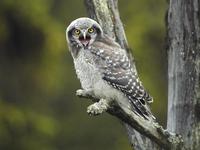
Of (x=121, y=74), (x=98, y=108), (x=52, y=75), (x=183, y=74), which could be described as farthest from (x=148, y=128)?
(x=52, y=75)

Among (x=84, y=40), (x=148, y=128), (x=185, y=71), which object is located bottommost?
(x=148, y=128)

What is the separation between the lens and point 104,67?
651cm

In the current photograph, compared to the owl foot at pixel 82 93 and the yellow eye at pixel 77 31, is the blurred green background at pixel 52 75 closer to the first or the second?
the yellow eye at pixel 77 31

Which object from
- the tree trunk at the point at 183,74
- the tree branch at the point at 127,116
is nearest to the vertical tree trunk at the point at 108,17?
the tree branch at the point at 127,116

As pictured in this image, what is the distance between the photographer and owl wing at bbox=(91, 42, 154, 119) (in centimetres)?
637

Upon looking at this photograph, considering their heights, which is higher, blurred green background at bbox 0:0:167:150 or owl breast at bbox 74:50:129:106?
owl breast at bbox 74:50:129:106

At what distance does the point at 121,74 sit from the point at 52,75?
7.31 metres

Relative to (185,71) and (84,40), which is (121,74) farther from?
(185,71)

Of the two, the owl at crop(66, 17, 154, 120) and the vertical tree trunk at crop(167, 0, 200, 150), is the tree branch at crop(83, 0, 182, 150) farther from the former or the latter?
the vertical tree trunk at crop(167, 0, 200, 150)

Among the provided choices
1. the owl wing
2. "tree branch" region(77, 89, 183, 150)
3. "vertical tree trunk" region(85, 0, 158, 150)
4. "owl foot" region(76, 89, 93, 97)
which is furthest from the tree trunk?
"owl foot" region(76, 89, 93, 97)

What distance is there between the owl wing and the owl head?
0.20 feet

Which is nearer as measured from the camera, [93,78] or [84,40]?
[93,78]

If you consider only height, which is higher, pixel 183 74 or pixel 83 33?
pixel 83 33

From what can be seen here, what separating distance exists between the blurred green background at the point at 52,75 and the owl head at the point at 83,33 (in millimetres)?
6694
